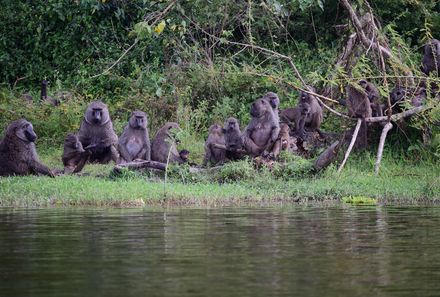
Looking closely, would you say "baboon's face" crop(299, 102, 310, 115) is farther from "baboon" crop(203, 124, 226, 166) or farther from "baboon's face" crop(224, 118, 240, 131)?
"baboon" crop(203, 124, 226, 166)

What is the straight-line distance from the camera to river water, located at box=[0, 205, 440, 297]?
8.11 m

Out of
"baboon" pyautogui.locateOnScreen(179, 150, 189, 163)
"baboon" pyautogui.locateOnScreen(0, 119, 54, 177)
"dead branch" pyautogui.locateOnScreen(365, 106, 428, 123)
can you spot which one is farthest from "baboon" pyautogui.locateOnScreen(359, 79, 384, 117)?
"baboon" pyautogui.locateOnScreen(0, 119, 54, 177)

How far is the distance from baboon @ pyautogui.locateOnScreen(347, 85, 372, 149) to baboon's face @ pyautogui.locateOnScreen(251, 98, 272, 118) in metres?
1.51

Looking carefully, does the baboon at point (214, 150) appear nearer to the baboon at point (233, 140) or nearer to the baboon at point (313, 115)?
the baboon at point (233, 140)

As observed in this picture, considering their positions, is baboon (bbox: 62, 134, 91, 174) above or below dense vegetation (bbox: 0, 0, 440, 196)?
below

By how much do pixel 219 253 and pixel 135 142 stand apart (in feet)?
31.8

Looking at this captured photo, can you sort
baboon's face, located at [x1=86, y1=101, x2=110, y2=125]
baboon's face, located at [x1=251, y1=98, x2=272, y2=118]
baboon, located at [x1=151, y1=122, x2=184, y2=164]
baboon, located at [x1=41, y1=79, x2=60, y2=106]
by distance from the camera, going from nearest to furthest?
baboon, located at [x1=151, y1=122, x2=184, y2=164] < baboon's face, located at [x1=251, y1=98, x2=272, y2=118] < baboon's face, located at [x1=86, y1=101, x2=110, y2=125] < baboon, located at [x1=41, y1=79, x2=60, y2=106]

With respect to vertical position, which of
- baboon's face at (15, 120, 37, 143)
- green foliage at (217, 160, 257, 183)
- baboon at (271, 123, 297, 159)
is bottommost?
green foliage at (217, 160, 257, 183)

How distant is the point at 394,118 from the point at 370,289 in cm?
1111

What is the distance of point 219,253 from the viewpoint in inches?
392

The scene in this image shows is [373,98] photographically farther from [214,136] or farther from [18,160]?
[18,160]

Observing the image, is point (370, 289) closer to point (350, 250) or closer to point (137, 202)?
point (350, 250)

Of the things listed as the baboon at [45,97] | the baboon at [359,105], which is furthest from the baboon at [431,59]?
the baboon at [45,97]

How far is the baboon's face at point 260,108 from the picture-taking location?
1956 centimetres
